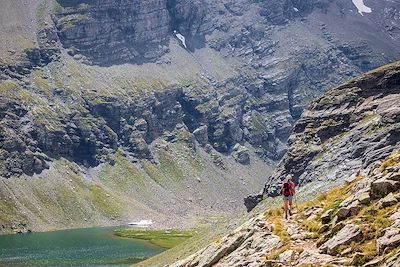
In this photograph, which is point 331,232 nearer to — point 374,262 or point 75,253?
point 374,262

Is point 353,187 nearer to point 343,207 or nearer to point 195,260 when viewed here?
point 343,207

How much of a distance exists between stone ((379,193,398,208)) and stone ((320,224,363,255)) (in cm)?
189

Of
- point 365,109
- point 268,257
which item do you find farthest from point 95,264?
point 268,257

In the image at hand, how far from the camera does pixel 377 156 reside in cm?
7075

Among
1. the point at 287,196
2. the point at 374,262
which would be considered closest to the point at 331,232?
the point at 374,262

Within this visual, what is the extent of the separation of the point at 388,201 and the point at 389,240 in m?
3.75

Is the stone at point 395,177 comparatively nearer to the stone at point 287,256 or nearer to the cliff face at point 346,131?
the stone at point 287,256

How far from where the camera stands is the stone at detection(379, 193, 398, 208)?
92.5 ft

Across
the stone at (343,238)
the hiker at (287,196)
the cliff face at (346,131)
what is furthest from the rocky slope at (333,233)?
the cliff face at (346,131)

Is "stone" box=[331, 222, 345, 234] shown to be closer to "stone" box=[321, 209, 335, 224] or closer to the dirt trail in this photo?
the dirt trail

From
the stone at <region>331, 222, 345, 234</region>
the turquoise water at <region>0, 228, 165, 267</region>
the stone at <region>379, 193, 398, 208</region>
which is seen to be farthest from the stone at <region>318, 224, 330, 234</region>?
the turquoise water at <region>0, 228, 165, 267</region>

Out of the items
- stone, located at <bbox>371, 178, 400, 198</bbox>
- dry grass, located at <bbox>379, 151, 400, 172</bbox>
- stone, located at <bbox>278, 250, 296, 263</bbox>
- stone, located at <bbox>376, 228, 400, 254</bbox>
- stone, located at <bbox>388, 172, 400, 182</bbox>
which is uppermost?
dry grass, located at <bbox>379, 151, 400, 172</bbox>

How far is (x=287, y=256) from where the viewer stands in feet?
96.1

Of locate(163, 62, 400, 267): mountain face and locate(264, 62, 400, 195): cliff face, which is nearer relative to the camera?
locate(163, 62, 400, 267): mountain face
